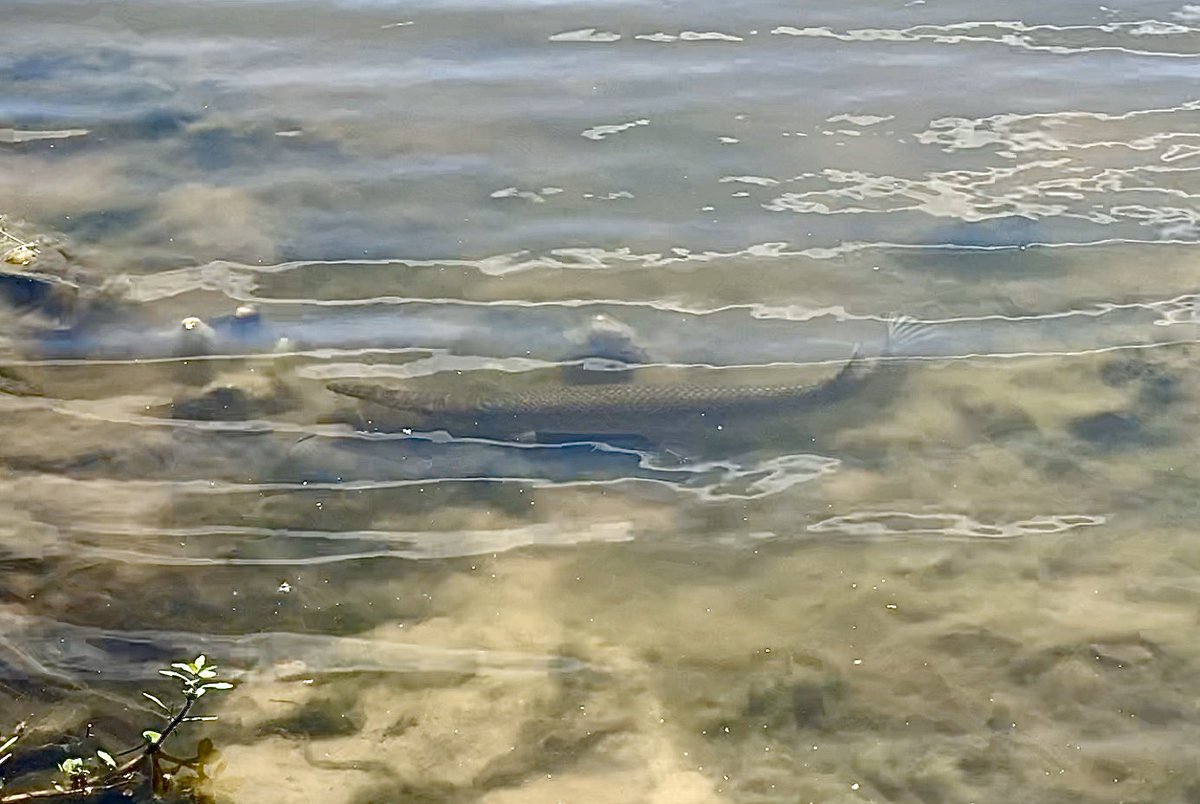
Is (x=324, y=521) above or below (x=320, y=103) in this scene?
below

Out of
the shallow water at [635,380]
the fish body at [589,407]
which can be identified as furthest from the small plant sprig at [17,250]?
the fish body at [589,407]

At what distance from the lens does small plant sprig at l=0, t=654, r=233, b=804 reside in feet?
11.6

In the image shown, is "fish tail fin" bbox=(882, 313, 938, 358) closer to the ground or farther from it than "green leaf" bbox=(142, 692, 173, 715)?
farther from it

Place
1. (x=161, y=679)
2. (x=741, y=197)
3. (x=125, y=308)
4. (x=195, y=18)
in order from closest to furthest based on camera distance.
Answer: (x=161, y=679) < (x=125, y=308) < (x=741, y=197) < (x=195, y=18)

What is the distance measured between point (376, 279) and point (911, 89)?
11.8 ft

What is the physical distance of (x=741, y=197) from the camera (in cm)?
657

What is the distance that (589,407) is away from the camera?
541 centimetres

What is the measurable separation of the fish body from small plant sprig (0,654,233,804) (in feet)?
5.83

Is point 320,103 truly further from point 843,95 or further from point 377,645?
point 377,645

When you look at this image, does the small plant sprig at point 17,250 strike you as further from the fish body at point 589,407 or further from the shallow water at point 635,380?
the fish body at point 589,407

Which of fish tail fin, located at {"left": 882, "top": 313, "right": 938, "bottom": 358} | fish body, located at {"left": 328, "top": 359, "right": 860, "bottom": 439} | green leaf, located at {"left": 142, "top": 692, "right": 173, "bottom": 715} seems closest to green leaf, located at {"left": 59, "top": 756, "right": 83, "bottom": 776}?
green leaf, located at {"left": 142, "top": 692, "right": 173, "bottom": 715}

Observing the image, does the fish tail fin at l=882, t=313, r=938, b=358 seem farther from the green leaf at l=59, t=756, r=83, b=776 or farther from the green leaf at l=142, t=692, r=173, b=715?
the green leaf at l=59, t=756, r=83, b=776

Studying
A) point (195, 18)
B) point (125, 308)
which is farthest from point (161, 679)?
point (195, 18)

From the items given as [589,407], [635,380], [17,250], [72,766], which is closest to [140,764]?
[72,766]
